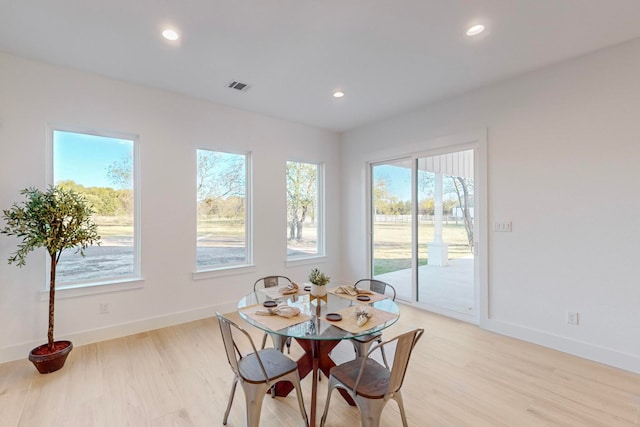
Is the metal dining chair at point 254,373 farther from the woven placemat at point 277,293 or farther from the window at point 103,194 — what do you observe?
the window at point 103,194

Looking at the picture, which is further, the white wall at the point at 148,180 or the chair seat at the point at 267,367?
the white wall at the point at 148,180

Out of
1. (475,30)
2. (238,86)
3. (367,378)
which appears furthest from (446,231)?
(238,86)

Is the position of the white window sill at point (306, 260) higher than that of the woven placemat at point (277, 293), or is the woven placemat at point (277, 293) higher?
the woven placemat at point (277, 293)

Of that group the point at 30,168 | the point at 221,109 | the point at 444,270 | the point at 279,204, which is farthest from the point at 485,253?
the point at 30,168

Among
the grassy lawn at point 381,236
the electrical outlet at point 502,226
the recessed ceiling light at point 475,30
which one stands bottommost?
the grassy lawn at point 381,236

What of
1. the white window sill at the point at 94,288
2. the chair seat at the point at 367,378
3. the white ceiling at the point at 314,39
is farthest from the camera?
the white window sill at the point at 94,288

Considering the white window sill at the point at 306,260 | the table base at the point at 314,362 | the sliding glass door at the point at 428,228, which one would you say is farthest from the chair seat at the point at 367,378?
the white window sill at the point at 306,260

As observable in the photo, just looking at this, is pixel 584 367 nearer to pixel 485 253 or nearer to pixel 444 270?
pixel 485 253

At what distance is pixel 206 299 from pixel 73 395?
1728mm

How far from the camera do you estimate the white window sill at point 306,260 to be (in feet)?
15.5

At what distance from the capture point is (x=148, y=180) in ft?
11.4

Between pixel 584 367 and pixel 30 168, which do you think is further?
pixel 30 168

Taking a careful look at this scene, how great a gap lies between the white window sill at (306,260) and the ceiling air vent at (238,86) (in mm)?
2607

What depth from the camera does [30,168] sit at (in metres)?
2.85
